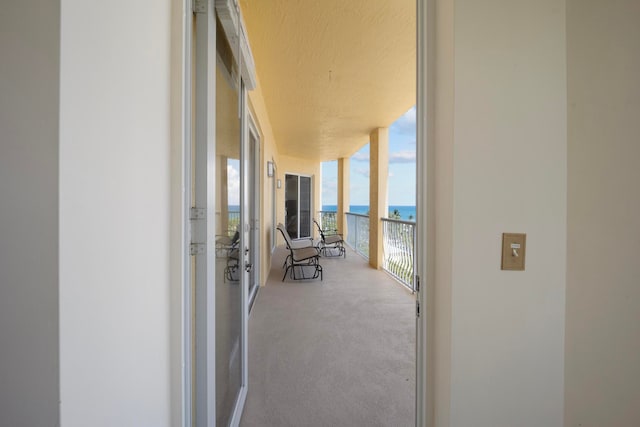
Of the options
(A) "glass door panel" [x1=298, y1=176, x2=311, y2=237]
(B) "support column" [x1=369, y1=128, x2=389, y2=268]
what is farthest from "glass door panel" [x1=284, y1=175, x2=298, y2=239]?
(B) "support column" [x1=369, y1=128, x2=389, y2=268]

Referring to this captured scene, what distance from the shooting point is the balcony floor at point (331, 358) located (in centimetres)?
155

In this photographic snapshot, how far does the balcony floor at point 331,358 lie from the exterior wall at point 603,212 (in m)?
0.99

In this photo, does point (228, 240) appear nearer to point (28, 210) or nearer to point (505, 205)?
point (28, 210)

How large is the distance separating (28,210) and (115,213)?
135 mm

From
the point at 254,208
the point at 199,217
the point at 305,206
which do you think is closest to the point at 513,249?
the point at 199,217

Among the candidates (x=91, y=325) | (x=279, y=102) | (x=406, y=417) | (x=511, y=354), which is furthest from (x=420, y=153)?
(x=279, y=102)

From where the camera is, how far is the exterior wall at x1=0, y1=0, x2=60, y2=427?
408mm

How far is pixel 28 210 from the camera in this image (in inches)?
16.3

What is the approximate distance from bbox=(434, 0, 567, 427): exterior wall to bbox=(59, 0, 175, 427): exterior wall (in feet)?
2.88

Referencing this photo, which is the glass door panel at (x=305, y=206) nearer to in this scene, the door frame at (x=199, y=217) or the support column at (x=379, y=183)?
the support column at (x=379, y=183)

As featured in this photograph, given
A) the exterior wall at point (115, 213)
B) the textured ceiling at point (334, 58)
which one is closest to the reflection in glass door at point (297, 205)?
the textured ceiling at point (334, 58)

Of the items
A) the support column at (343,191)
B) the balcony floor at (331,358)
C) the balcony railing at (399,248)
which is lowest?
the balcony floor at (331,358)

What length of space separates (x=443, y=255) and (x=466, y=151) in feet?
1.15

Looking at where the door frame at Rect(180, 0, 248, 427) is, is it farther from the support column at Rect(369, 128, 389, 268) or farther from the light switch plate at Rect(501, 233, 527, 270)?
the support column at Rect(369, 128, 389, 268)
